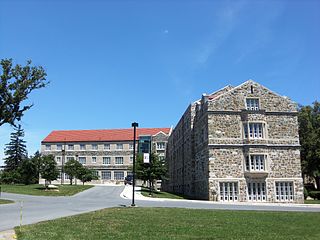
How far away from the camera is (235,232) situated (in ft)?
36.9

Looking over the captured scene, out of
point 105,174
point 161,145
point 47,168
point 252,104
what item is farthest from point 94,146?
point 252,104

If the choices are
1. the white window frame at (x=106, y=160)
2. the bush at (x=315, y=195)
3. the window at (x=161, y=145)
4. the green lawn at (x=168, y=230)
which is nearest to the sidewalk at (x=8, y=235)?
the green lawn at (x=168, y=230)

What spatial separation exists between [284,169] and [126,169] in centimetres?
4597

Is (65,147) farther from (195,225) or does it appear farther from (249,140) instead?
(195,225)

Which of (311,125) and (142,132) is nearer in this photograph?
(311,125)

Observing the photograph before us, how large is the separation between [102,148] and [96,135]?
4.28m

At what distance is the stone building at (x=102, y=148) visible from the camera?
76.1 meters

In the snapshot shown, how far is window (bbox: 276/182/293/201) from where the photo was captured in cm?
3434

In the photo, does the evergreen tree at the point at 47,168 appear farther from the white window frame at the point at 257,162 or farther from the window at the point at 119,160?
the window at the point at 119,160

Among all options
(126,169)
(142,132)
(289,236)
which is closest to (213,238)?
(289,236)

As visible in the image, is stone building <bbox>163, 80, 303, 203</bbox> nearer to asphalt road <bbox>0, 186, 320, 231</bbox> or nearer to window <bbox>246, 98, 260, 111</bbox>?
window <bbox>246, 98, 260, 111</bbox>

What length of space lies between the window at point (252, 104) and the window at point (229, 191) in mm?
7972

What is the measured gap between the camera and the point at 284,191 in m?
34.6

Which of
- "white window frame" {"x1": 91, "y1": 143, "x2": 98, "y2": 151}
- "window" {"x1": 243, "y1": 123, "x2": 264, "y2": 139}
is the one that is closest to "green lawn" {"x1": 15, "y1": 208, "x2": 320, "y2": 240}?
"window" {"x1": 243, "y1": 123, "x2": 264, "y2": 139}
